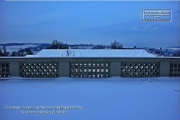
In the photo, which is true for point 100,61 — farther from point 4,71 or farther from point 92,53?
point 4,71

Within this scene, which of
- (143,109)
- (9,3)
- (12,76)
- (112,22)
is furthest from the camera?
(12,76)

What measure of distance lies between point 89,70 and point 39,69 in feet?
1.75

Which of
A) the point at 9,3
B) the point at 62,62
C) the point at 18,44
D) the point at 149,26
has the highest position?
the point at 9,3

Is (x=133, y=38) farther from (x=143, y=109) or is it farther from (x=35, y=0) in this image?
(x=35, y=0)

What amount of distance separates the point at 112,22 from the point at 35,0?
2.15ft

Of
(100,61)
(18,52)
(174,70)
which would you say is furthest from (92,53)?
(174,70)

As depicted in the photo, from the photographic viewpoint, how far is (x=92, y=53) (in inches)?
95.5

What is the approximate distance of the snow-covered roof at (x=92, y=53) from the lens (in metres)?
2.38

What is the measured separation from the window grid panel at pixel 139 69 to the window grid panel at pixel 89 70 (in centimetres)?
19

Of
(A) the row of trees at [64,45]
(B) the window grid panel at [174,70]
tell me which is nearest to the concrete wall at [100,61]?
(B) the window grid panel at [174,70]

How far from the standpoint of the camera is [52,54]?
2.50 metres

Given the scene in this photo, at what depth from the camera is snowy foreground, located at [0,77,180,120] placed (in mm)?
1710

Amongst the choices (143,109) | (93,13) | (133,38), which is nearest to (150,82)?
(133,38)

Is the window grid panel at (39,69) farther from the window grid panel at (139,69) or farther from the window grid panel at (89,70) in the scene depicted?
the window grid panel at (139,69)
